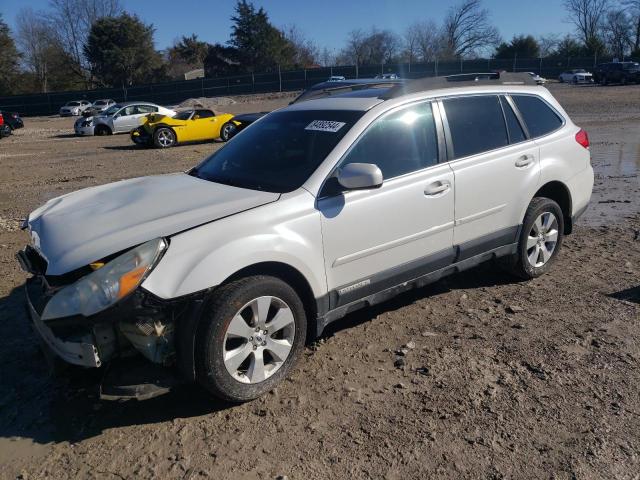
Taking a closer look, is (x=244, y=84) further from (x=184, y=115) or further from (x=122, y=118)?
(x=184, y=115)

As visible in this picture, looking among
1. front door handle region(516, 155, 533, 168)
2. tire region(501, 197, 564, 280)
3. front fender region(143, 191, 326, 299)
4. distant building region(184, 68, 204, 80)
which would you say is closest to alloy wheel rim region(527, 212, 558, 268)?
tire region(501, 197, 564, 280)

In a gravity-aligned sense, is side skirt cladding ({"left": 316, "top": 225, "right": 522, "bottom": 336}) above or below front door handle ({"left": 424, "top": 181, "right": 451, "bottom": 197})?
below

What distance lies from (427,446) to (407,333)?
1.35 meters

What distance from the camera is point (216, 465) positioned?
2.87 metres

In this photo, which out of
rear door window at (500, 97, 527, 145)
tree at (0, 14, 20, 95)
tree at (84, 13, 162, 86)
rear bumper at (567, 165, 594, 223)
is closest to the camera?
rear door window at (500, 97, 527, 145)

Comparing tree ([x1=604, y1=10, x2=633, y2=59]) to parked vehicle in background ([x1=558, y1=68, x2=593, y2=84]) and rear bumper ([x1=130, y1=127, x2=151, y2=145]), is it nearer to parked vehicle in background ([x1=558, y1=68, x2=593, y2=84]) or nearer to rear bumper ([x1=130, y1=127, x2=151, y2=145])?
parked vehicle in background ([x1=558, y1=68, x2=593, y2=84])

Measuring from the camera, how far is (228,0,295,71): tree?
7525 centimetres

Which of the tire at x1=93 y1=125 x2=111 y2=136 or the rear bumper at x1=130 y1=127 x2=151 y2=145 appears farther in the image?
the tire at x1=93 y1=125 x2=111 y2=136

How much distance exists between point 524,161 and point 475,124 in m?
0.58

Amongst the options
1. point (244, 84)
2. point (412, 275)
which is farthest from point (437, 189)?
point (244, 84)

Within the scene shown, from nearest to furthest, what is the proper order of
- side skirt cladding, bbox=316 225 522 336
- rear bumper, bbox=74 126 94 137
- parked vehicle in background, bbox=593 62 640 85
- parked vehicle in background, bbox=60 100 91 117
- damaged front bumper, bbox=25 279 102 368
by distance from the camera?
damaged front bumper, bbox=25 279 102 368
side skirt cladding, bbox=316 225 522 336
rear bumper, bbox=74 126 94 137
parked vehicle in background, bbox=593 62 640 85
parked vehicle in background, bbox=60 100 91 117

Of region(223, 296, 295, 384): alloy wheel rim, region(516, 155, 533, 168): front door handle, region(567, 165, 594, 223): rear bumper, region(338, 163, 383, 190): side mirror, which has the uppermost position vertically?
region(338, 163, 383, 190): side mirror

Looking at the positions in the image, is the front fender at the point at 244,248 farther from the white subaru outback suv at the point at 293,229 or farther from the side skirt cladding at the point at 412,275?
the side skirt cladding at the point at 412,275

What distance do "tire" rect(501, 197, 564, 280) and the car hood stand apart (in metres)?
2.53
